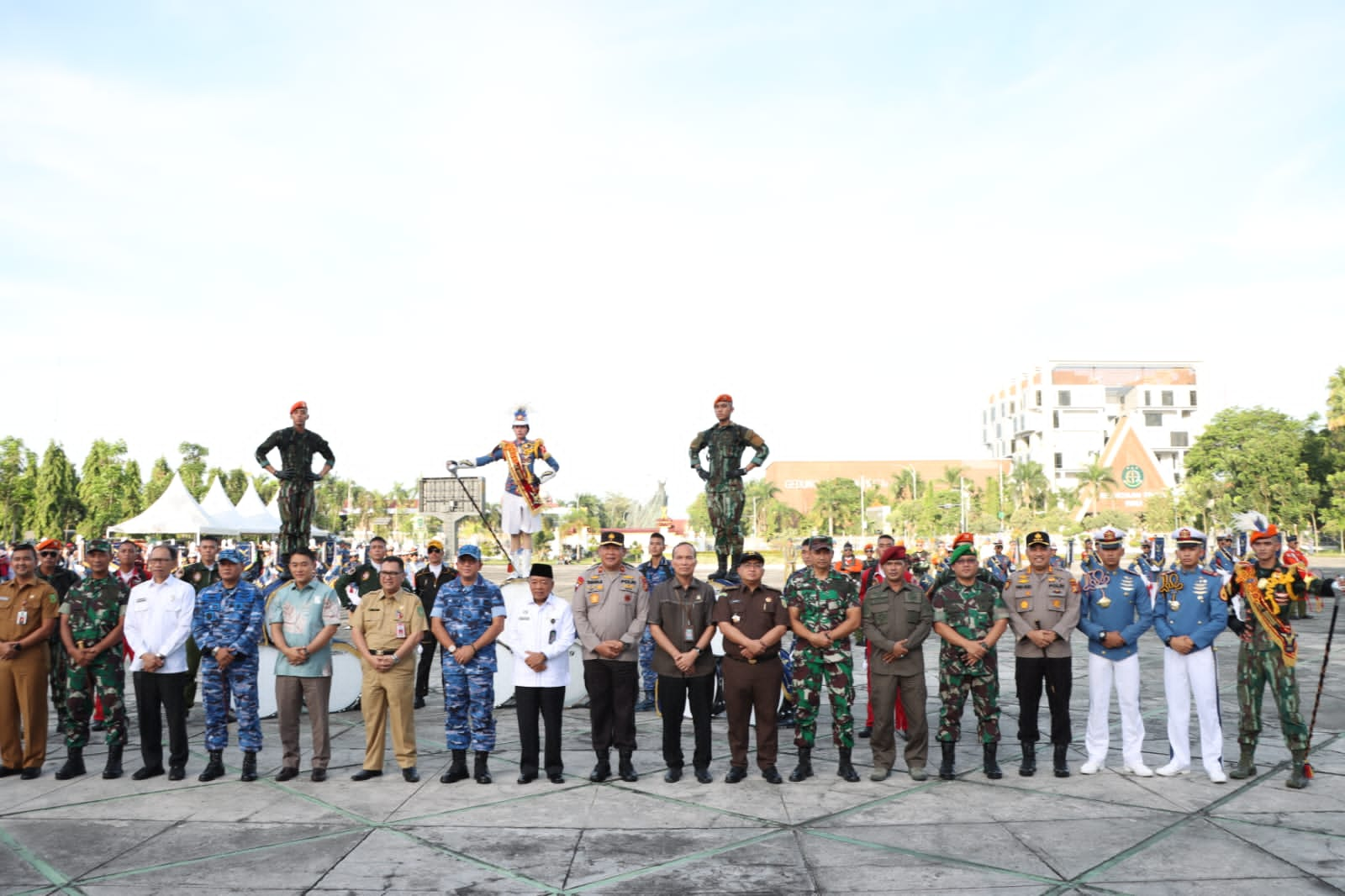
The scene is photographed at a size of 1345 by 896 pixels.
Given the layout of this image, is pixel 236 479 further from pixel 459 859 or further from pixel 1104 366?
pixel 1104 366

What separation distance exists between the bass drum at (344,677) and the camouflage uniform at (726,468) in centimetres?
406

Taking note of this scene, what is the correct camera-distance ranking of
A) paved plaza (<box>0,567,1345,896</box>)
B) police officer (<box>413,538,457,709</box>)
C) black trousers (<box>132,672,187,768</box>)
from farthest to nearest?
1. police officer (<box>413,538,457,709</box>)
2. black trousers (<box>132,672,187,768</box>)
3. paved plaza (<box>0,567,1345,896</box>)

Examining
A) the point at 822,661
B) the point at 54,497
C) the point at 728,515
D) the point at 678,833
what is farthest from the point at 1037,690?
the point at 54,497

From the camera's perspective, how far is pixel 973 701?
23.3 feet

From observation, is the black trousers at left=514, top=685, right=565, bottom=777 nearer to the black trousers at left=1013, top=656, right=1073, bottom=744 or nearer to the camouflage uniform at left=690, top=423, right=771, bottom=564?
the camouflage uniform at left=690, top=423, right=771, bottom=564

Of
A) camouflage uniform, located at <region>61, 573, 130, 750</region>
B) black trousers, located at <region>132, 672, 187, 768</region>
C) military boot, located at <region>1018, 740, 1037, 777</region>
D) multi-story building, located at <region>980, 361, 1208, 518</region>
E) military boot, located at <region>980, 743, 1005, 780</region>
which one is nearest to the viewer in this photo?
military boot, located at <region>980, 743, 1005, 780</region>

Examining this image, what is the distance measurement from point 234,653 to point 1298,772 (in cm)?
768

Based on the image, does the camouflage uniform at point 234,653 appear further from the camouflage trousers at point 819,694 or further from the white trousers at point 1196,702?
the white trousers at point 1196,702

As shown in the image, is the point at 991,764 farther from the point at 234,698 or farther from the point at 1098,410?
the point at 1098,410

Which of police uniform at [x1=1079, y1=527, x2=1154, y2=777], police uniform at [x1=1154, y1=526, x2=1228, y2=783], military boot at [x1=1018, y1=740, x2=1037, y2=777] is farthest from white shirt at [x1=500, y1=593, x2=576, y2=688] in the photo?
police uniform at [x1=1154, y1=526, x2=1228, y2=783]

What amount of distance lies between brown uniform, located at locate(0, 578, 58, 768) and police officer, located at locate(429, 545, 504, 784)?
10.0ft

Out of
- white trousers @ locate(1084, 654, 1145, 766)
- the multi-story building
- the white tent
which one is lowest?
white trousers @ locate(1084, 654, 1145, 766)

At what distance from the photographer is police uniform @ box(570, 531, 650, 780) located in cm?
708

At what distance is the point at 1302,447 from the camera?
6812 centimetres
